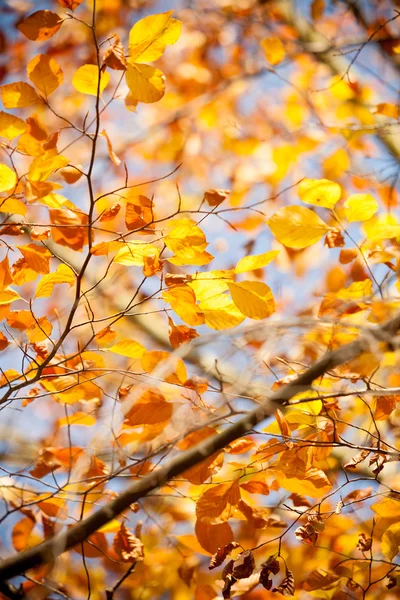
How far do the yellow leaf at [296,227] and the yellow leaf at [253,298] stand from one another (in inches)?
6.9

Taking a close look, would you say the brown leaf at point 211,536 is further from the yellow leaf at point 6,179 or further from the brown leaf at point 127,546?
the yellow leaf at point 6,179

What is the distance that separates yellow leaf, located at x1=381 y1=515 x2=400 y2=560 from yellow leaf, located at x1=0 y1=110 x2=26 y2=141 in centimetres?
134

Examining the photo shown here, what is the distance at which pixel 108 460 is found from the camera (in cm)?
143

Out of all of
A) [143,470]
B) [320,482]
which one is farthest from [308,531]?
[143,470]

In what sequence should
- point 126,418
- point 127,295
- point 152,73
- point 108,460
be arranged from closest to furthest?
point 152,73
point 126,418
point 108,460
point 127,295

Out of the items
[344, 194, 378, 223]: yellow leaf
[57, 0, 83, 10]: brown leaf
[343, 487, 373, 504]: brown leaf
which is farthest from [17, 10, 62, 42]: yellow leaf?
[343, 487, 373, 504]: brown leaf

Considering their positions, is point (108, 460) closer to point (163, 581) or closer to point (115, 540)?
point (115, 540)

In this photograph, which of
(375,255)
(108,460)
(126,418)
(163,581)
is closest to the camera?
(126,418)

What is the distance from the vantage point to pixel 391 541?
1.22 m

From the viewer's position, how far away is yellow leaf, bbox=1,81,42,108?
3.75 ft

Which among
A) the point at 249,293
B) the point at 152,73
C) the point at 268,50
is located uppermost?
the point at 268,50

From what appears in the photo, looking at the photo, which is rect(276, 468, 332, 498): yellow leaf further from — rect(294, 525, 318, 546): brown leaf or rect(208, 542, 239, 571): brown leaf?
rect(208, 542, 239, 571): brown leaf

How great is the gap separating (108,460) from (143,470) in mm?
125

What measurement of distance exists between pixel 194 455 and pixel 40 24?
40.9 inches
